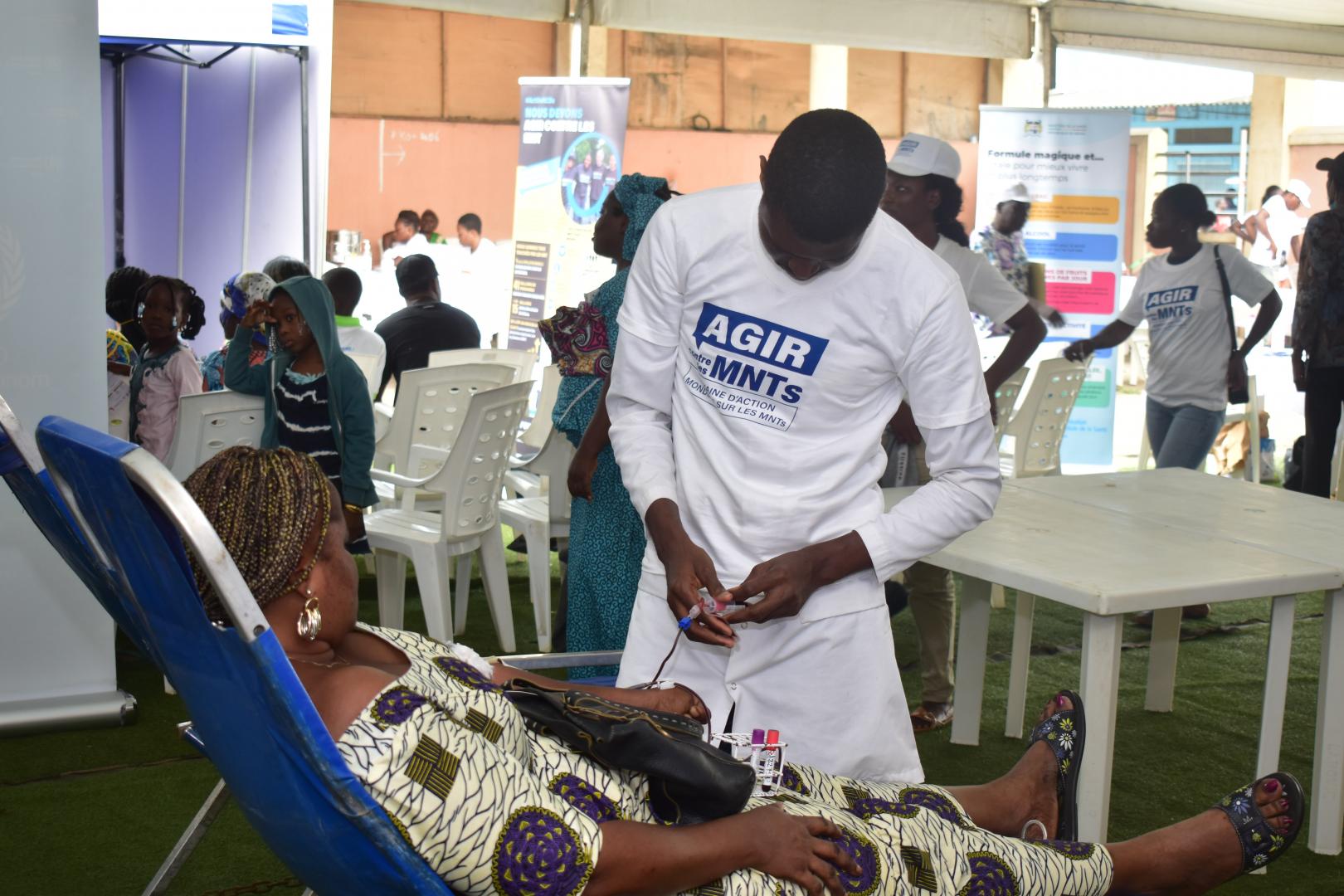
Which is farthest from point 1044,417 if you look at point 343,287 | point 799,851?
point 799,851

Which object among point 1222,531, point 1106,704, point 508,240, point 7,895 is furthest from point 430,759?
point 508,240

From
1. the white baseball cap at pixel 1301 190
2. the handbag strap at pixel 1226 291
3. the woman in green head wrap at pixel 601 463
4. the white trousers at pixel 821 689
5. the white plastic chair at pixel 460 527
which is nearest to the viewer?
the white trousers at pixel 821 689

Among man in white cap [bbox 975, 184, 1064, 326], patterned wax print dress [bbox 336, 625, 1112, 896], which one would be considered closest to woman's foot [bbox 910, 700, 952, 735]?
patterned wax print dress [bbox 336, 625, 1112, 896]

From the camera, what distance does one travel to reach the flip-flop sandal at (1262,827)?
229 cm

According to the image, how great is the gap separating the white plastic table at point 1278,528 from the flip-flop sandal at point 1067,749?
0.72 meters

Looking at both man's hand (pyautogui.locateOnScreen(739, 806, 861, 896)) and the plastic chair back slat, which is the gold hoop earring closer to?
man's hand (pyautogui.locateOnScreen(739, 806, 861, 896))

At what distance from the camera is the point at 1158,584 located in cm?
262

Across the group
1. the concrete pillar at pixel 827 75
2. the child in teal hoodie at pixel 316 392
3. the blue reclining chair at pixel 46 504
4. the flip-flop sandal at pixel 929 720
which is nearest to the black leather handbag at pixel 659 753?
the blue reclining chair at pixel 46 504

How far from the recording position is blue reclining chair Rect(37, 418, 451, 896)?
1.36m

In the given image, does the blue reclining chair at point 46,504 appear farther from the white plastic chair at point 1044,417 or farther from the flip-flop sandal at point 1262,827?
the white plastic chair at point 1044,417

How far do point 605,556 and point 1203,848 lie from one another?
1.71m

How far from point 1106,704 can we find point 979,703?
1.31m

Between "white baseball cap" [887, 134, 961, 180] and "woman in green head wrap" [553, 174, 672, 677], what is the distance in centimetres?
67

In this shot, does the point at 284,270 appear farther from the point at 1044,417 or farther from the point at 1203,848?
the point at 1203,848
